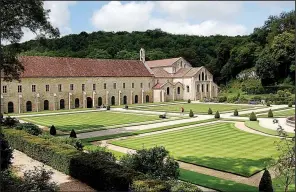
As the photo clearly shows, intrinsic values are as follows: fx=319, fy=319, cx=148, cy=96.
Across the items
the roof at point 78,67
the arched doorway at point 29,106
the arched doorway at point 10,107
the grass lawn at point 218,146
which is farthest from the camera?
the roof at point 78,67

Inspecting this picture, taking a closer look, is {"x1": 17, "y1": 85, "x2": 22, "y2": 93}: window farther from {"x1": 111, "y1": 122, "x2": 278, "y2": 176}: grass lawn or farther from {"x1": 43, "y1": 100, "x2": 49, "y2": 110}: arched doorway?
{"x1": 111, "y1": 122, "x2": 278, "y2": 176}: grass lawn

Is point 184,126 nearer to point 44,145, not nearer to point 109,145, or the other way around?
point 109,145

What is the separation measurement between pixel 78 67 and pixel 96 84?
406 cm

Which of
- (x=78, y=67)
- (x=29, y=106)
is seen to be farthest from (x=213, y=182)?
(x=78, y=67)

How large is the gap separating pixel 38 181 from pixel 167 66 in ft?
193

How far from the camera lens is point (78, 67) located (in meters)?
52.9

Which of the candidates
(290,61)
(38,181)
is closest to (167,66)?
(290,61)

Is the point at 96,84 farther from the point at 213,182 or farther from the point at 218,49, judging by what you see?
the point at 218,49

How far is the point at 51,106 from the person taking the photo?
48.9 m

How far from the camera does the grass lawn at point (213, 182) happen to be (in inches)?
483

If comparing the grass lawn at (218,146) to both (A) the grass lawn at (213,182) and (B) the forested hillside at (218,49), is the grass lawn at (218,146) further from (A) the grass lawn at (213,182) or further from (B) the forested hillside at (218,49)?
(B) the forested hillside at (218,49)

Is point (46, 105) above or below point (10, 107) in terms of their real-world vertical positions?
above

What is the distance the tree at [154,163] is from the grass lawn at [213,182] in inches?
43.7

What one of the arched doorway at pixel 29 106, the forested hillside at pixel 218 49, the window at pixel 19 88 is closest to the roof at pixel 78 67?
the window at pixel 19 88
